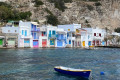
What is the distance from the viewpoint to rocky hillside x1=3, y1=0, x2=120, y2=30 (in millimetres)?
92944

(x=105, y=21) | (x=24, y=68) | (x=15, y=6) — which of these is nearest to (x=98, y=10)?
(x=105, y=21)

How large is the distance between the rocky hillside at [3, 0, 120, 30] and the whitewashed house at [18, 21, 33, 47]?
23.1m

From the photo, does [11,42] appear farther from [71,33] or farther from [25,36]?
[71,33]

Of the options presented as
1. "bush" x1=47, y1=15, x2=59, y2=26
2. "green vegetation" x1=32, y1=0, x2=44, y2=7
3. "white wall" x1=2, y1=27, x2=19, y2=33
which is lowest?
"white wall" x1=2, y1=27, x2=19, y2=33

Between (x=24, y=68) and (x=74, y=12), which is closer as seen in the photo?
(x=24, y=68)

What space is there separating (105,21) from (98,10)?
682 cm

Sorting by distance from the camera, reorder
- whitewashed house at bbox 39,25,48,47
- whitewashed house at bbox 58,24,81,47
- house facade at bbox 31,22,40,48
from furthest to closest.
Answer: whitewashed house at bbox 58,24,81,47
whitewashed house at bbox 39,25,48,47
house facade at bbox 31,22,40,48

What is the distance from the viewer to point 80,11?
108750 millimetres

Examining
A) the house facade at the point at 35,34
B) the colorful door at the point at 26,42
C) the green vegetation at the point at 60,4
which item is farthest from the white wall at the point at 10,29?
the green vegetation at the point at 60,4

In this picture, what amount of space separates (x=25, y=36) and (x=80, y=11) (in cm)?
5017

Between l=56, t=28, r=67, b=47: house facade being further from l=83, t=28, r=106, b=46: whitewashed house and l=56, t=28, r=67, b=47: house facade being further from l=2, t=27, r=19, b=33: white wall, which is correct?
l=2, t=27, r=19, b=33: white wall

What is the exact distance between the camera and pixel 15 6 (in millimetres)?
93062

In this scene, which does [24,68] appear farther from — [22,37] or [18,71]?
[22,37]

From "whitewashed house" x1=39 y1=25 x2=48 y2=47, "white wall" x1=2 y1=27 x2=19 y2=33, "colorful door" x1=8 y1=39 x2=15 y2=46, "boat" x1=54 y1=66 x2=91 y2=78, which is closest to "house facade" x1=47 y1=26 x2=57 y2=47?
"whitewashed house" x1=39 y1=25 x2=48 y2=47
